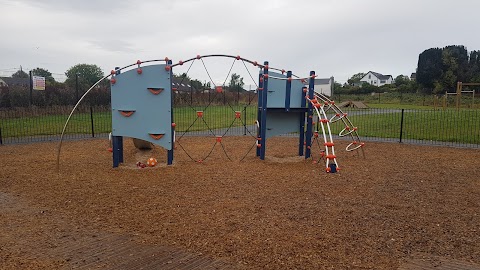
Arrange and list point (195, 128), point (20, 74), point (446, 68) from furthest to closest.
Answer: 1. point (446, 68)
2. point (20, 74)
3. point (195, 128)

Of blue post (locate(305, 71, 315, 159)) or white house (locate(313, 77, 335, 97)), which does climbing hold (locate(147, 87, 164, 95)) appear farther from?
white house (locate(313, 77, 335, 97))

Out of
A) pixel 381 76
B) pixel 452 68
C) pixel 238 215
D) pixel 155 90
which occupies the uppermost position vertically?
pixel 381 76

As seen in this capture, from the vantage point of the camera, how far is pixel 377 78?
324 ft

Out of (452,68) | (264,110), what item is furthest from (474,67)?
(264,110)

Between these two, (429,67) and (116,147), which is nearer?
(116,147)

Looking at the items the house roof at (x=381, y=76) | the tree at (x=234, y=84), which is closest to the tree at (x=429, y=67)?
the tree at (x=234, y=84)

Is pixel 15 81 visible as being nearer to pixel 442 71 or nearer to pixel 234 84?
pixel 234 84

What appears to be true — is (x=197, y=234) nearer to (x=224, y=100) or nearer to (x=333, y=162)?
(x=333, y=162)

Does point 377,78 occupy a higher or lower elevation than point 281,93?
higher

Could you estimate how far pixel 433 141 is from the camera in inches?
488

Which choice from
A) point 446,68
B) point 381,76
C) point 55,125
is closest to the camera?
point 55,125

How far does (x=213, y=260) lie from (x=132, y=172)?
4.32 metres

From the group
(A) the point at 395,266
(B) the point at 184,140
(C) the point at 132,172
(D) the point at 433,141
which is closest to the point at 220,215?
(A) the point at 395,266

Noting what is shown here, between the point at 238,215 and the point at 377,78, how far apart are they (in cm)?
10326
